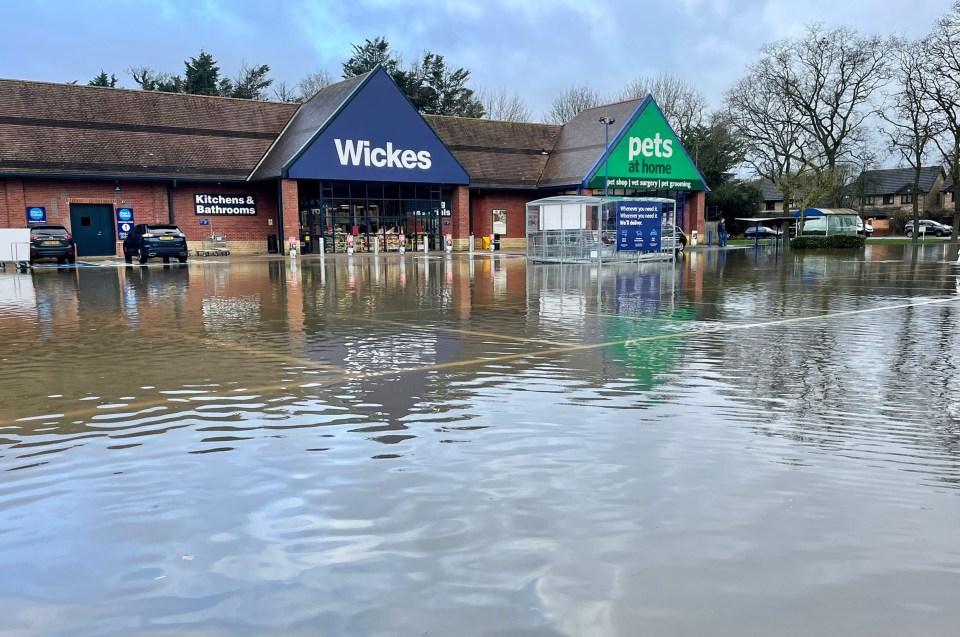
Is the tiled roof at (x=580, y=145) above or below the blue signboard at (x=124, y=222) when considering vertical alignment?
above

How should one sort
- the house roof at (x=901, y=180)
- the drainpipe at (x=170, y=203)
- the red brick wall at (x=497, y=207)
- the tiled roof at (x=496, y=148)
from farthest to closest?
the house roof at (x=901, y=180)
the red brick wall at (x=497, y=207)
the tiled roof at (x=496, y=148)
the drainpipe at (x=170, y=203)

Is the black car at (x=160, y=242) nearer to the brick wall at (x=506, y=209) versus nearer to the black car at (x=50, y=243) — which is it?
the black car at (x=50, y=243)

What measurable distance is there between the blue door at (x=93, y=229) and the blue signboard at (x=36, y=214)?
1.19 meters

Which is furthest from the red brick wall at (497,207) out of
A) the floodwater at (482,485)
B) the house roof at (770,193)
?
the house roof at (770,193)

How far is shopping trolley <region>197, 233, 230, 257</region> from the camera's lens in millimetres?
37500

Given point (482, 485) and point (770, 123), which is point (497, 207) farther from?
point (482, 485)

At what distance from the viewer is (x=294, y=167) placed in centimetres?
3634

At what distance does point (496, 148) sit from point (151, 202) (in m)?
19.6

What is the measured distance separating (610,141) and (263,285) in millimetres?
28928

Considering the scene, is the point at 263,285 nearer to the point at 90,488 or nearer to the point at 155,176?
the point at 90,488

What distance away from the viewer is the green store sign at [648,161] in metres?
43.9

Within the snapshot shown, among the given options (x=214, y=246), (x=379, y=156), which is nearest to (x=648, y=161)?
(x=379, y=156)

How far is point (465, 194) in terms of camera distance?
42875 mm

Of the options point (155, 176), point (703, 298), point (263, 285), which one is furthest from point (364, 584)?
point (155, 176)
